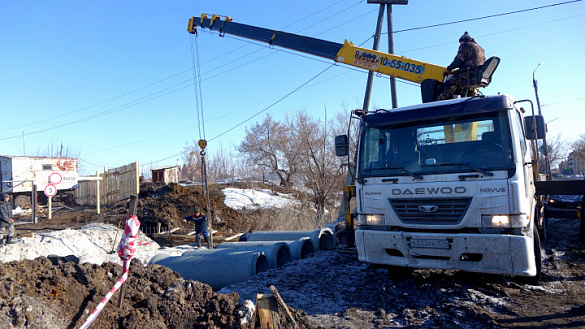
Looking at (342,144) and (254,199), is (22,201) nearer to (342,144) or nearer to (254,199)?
(254,199)

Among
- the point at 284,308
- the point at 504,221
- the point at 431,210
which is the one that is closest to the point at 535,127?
the point at 504,221

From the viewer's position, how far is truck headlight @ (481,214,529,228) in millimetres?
4676

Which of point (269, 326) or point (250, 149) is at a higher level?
point (250, 149)

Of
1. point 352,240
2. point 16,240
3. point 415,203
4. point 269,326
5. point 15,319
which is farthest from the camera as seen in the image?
point 16,240

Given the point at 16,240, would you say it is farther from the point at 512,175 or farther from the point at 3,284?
the point at 512,175

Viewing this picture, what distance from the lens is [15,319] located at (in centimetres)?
286

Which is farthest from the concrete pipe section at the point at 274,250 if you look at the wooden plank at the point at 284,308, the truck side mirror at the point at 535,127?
the truck side mirror at the point at 535,127

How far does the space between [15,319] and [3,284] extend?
0.57 m

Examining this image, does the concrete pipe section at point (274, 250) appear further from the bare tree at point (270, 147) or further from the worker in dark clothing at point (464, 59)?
the bare tree at point (270, 147)

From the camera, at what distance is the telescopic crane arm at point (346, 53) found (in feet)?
29.9

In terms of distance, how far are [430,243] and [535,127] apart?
90.7 inches

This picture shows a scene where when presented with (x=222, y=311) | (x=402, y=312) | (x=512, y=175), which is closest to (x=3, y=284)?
(x=222, y=311)

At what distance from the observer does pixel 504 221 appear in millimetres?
4723

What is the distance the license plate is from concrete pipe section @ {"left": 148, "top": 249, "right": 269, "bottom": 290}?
320cm
